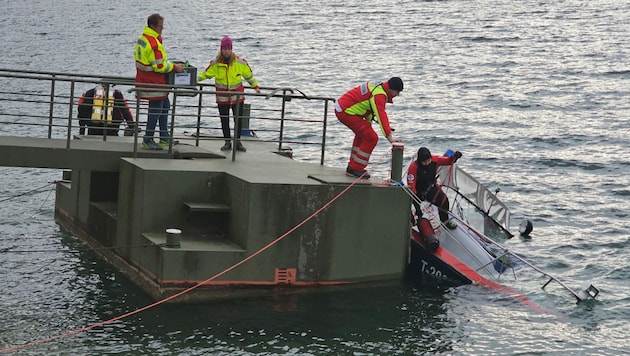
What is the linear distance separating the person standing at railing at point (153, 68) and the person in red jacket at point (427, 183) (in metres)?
3.98

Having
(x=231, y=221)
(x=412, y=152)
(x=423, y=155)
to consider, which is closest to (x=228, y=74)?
(x=231, y=221)

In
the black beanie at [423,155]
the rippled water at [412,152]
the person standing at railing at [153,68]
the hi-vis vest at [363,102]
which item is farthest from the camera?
the black beanie at [423,155]

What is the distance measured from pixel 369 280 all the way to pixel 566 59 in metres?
31.1

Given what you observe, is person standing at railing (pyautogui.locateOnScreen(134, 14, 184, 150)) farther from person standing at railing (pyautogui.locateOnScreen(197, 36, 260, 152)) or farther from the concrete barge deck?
person standing at railing (pyautogui.locateOnScreen(197, 36, 260, 152))

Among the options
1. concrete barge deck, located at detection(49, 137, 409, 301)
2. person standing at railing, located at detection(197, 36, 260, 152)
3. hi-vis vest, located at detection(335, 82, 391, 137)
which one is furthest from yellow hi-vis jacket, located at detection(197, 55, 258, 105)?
hi-vis vest, located at detection(335, 82, 391, 137)

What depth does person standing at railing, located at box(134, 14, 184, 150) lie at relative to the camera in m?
17.1

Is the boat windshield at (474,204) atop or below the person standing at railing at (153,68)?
below

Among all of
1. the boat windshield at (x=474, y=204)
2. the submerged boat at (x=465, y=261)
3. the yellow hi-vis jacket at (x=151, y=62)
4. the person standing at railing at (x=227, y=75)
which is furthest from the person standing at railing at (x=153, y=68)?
the boat windshield at (x=474, y=204)

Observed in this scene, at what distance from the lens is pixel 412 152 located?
1231 inches

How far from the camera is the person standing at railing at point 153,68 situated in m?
17.1

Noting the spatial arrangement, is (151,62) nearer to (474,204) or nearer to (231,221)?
(231,221)

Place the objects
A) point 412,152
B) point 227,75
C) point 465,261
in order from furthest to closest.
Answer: point 412,152, point 227,75, point 465,261

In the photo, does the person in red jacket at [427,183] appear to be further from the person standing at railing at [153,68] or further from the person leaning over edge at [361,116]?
the person standing at railing at [153,68]

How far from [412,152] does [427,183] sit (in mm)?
13134
